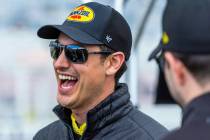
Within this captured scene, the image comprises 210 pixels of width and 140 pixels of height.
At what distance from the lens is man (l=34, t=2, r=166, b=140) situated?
9.13 ft

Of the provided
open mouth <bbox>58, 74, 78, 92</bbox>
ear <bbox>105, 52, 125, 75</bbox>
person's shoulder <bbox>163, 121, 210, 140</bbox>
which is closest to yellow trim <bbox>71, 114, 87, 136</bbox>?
open mouth <bbox>58, 74, 78, 92</bbox>

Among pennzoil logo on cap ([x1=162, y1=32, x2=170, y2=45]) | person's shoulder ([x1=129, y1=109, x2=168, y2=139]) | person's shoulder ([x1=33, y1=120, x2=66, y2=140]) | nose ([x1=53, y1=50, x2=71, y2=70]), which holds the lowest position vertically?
person's shoulder ([x1=33, y1=120, x2=66, y2=140])

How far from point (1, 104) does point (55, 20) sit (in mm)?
1971

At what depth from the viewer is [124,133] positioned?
2764 mm

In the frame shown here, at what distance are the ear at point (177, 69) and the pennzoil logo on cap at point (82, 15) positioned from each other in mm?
1135

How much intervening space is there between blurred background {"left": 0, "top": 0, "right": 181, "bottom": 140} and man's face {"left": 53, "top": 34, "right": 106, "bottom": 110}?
655 cm

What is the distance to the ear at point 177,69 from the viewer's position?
177cm

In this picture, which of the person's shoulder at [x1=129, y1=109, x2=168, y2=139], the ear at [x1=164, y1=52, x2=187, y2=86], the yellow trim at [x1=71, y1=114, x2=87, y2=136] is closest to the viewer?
the ear at [x1=164, y1=52, x2=187, y2=86]

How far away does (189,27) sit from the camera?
5.79 ft

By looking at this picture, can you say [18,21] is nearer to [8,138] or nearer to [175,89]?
[8,138]

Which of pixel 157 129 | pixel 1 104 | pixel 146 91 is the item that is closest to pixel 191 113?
pixel 157 129

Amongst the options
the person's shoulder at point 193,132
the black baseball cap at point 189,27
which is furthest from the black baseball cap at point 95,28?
the person's shoulder at point 193,132

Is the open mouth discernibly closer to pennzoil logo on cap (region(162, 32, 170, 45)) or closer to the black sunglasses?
the black sunglasses

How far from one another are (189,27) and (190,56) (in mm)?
82
